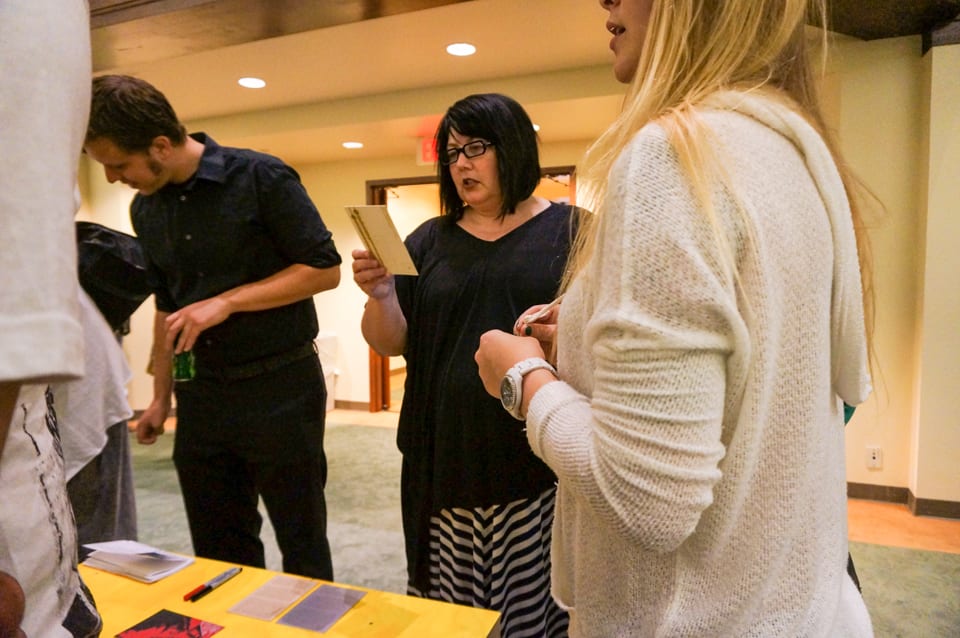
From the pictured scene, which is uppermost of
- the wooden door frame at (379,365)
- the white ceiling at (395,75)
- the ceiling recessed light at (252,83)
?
the ceiling recessed light at (252,83)

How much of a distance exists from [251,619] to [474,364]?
0.72 metres

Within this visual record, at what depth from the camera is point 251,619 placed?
3.32ft

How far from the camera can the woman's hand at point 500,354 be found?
2.51 ft

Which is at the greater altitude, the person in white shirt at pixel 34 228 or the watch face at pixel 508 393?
the person in white shirt at pixel 34 228

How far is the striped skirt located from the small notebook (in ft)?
1.97

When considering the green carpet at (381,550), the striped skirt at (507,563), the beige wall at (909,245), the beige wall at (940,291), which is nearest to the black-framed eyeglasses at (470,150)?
the striped skirt at (507,563)

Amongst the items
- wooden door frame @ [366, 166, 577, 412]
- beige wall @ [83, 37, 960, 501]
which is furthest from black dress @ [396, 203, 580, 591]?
wooden door frame @ [366, 166, 577, 412]

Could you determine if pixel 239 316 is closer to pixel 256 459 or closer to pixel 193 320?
pixel 193 320

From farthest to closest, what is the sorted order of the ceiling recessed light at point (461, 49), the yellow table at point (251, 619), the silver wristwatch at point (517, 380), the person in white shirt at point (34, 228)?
the ceiling recessed light at point (461, 49)
the yellow table at point (251, 619)
the silver wristwatch at point (517, 380)
the person in white shirt at point (34, 228)

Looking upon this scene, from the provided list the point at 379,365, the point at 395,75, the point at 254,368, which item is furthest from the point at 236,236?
the point at 379,365

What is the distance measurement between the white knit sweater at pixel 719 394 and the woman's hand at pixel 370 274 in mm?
959

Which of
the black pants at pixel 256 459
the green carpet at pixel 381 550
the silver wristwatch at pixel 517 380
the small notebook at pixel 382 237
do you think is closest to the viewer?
the silver wristwatch at pixel 517 380

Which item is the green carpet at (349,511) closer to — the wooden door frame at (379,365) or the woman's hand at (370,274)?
the wooden door frame at (379,365)

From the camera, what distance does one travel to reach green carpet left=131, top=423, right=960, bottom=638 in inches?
97.3
